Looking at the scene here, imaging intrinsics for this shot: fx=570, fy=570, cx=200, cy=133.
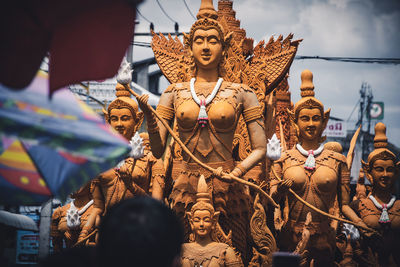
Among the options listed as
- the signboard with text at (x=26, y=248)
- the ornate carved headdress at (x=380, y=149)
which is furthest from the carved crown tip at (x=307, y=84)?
the signboard with text at (x=26, y=248)

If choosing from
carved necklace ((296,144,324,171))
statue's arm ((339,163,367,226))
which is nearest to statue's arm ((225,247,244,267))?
carved necklace ((296,144,324,171))

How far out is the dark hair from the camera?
2477mm

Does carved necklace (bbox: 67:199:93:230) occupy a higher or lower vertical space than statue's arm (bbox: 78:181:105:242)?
lower

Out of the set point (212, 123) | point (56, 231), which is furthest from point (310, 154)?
point (56, 231)

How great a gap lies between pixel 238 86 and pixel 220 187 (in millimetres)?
1255

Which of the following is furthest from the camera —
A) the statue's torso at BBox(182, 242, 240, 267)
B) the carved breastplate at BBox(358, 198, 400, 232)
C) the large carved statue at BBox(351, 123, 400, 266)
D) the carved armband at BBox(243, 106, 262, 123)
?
the carved breastplate at BBox(358, 198, 400, 232)

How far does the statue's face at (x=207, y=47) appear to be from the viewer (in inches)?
273

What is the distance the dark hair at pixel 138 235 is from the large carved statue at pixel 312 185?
15.0 ft

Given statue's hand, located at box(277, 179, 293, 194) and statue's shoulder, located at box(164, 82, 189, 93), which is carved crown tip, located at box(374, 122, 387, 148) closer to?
statue's hand, located at box(277, 179, 293, 194)

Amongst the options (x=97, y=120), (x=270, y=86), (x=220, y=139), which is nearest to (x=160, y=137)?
(x=220, y=139)

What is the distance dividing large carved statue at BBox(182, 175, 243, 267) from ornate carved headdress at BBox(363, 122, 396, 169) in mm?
3044

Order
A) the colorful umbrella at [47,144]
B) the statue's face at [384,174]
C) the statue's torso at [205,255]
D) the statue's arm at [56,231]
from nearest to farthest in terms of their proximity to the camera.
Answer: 1. the colorful umbrella at [47,144]
2. the statue's torso at [205,255]
3. the statue's face at [384,174]
4. the statue's arm at [56,231]

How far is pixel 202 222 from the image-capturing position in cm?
619

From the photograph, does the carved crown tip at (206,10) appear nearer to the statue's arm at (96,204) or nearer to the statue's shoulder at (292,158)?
the statue's shoulder at (292,158)
